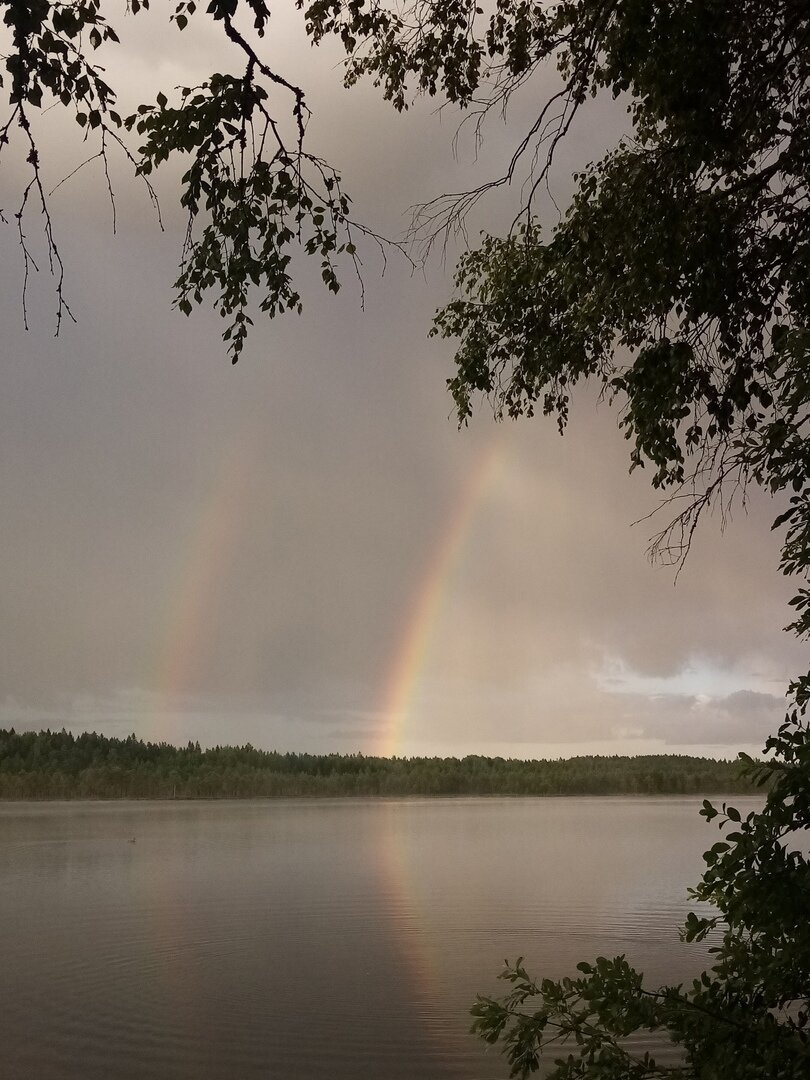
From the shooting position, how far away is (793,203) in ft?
32.0

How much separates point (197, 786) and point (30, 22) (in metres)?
79.1

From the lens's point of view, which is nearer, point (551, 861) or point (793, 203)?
point (793, 203)

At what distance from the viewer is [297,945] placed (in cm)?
1353

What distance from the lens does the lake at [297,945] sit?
835 cm

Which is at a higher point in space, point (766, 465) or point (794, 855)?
point (766, 465)

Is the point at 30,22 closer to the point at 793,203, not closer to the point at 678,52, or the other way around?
the point at 678,52

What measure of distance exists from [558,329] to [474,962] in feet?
23.0

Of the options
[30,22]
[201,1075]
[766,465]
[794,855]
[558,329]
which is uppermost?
[558,329]

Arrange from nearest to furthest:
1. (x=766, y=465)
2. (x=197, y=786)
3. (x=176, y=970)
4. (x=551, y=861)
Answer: (x=766, y=465) → (x=176, y=970) → (x=551, y=861) → (x=197, y=786)

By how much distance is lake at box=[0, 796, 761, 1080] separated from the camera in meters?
8.35

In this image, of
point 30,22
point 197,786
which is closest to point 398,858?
point 30,22

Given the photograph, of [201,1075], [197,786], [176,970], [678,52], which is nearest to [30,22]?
[678,52]

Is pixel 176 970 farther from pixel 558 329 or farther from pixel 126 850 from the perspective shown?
pixel 126 850

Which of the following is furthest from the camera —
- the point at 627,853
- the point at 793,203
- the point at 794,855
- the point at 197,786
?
the point at 197,786
